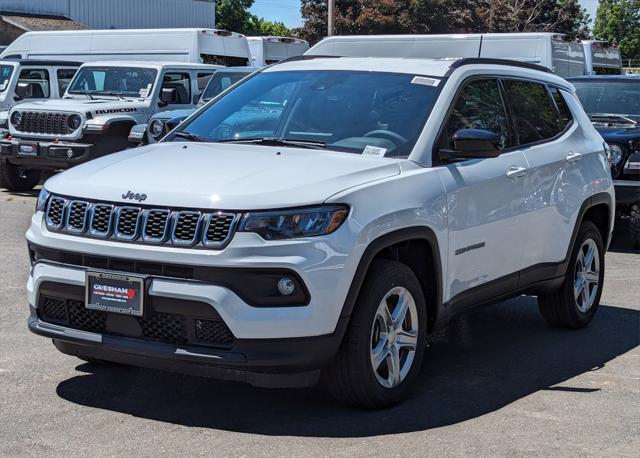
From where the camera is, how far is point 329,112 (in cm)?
636

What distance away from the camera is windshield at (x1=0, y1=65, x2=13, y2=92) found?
688 inches

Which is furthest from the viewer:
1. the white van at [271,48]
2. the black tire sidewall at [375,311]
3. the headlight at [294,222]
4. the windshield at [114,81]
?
the white van at [271,48]

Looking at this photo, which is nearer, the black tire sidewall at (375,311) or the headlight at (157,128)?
the black tire sidewall at (375,311)

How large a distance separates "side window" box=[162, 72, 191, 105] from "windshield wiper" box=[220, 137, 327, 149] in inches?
377

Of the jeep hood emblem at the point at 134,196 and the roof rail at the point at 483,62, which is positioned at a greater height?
the roof rail at the point at 483,62

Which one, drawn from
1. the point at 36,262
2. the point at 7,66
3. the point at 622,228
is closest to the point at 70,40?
the point at 7,66

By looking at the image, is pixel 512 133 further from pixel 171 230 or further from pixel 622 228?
pixel 622 228

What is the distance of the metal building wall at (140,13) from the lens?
5616 cm

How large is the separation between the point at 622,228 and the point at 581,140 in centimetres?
554

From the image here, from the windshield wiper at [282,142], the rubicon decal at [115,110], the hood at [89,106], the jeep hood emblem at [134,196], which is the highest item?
the windshield wiper at [282,142]

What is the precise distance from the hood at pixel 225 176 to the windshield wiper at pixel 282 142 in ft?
0.38

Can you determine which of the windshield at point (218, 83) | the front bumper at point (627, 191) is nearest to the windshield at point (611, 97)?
the front bumper at point (627, 191)

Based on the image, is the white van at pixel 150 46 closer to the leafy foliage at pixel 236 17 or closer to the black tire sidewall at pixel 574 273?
the black tire sidewall at pixel 574 273

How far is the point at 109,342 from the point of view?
5.24 metres
